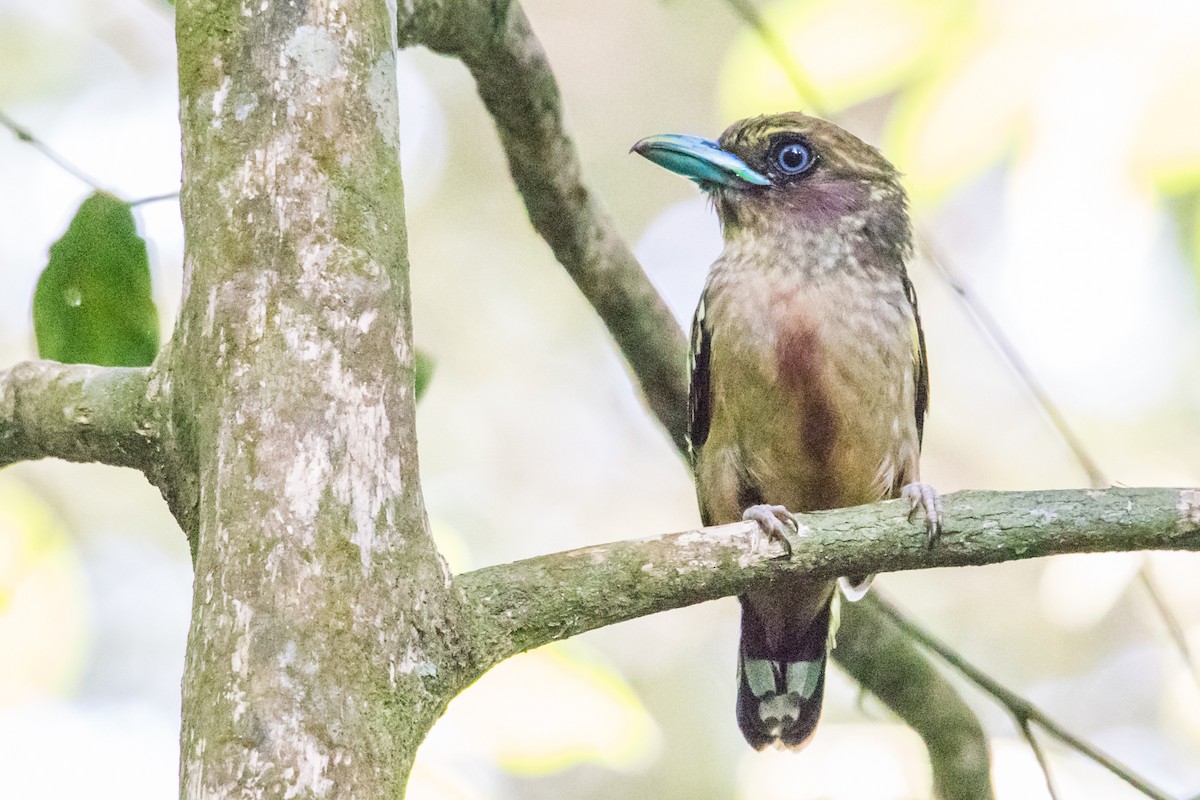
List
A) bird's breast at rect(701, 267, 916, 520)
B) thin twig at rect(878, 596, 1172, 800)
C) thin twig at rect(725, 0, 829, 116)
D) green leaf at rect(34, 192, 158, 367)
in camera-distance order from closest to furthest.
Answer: green leaf at rect(34, 192, 158, 367), thin twig at rect(878, 596, 1172, 800), thin twig at rect(725, 0, 829, 116), bird's breast at rect(701, 267, 916, 520)

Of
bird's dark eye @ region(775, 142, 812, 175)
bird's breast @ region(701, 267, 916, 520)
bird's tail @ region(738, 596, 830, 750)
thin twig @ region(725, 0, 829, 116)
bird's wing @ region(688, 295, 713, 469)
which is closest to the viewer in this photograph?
thin twig @ region(725, 0, 829, 116)

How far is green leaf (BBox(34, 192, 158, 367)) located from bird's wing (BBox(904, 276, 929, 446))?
2.16m

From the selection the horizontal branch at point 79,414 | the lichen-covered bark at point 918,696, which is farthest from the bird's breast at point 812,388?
the horizontal branch at point 79,414

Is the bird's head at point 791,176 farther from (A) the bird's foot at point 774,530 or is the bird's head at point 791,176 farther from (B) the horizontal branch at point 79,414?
(B) the horizontal branch at point 79,414

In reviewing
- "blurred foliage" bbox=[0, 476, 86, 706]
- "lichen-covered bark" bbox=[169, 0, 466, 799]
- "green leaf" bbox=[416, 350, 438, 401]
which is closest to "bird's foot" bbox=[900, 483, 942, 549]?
"lichen-covered bark" bbox=[169, 0, 466, 799]

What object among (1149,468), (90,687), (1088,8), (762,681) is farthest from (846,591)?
(90,687)

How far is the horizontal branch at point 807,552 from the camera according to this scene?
196cm

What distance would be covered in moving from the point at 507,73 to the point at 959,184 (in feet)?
3.78

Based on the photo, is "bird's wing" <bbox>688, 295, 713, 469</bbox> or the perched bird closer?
the perched bird

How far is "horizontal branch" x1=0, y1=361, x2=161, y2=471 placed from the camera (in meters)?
2.11

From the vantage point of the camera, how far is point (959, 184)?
304 cm

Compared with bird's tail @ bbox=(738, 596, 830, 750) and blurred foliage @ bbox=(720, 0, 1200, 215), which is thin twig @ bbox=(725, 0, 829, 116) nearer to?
blurred foliage @ bbox=(720, 0, 1200, 215)

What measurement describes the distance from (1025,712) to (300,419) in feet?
6.43

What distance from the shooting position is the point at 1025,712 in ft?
9.55
